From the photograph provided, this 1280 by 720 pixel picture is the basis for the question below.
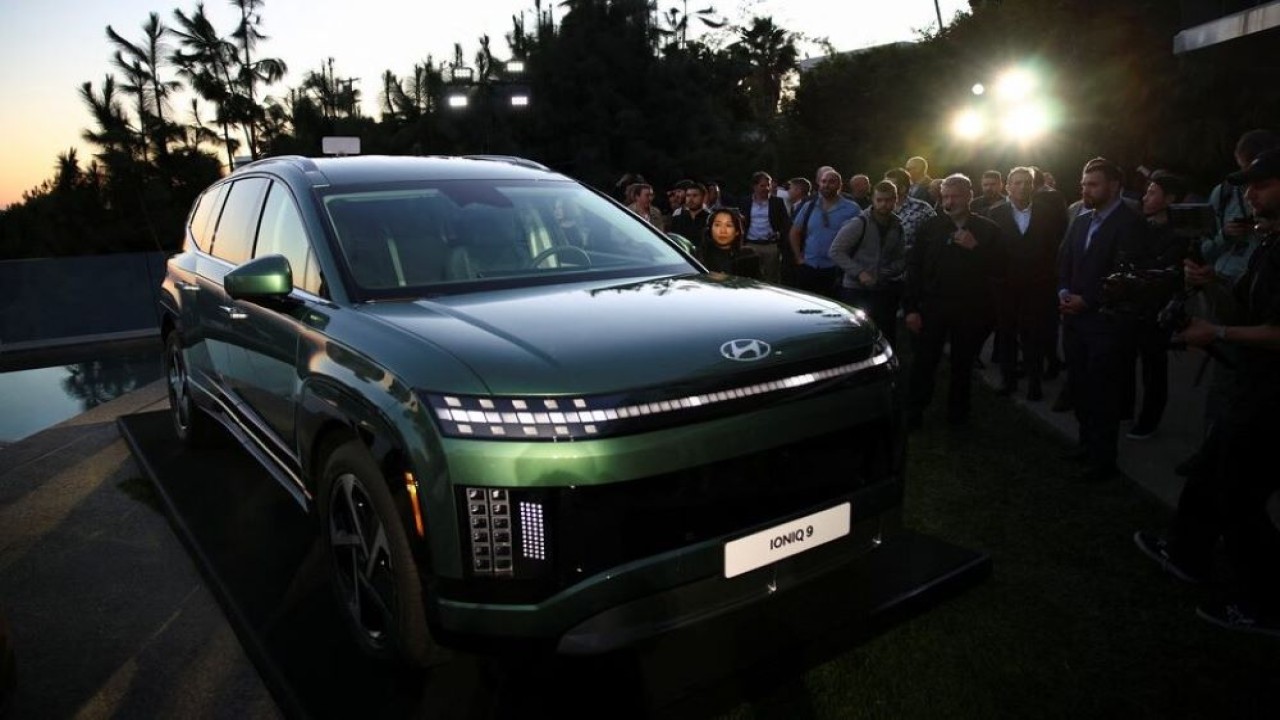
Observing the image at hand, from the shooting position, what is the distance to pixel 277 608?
348 centimetres

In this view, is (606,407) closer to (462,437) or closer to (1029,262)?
(462,437)

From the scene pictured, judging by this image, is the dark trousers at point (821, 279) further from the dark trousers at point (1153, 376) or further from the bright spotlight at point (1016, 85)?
the bright spotlight at point (1016, 85)

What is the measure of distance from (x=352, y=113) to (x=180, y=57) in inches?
423

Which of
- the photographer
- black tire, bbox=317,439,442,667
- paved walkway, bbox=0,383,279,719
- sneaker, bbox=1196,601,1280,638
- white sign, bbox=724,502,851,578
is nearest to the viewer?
white sign, bbox=724,502,851,578

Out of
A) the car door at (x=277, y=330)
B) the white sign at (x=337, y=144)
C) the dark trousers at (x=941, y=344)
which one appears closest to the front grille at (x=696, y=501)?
the car door at (x=277, y=330)

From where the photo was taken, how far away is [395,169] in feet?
13.0

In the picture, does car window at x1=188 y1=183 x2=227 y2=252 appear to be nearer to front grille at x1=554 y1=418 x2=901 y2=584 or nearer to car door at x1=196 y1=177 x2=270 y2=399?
car door at x1=196 y1=177 x2=270 y2=399

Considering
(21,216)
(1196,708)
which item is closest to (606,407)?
(1196,708)

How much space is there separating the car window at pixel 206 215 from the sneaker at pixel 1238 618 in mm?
5251

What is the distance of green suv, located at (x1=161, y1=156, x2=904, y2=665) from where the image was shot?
2.36m

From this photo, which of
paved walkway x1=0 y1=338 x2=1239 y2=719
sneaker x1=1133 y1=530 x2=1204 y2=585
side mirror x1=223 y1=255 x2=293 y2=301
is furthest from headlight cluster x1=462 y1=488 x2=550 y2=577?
sneaker x1=1133 y1=530 x2=1204 y2=585

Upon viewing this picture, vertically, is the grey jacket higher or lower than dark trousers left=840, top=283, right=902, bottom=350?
higher

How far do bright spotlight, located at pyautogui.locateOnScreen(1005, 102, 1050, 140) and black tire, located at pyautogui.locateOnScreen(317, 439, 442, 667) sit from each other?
60.4 feet

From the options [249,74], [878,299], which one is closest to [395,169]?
[878,299]
